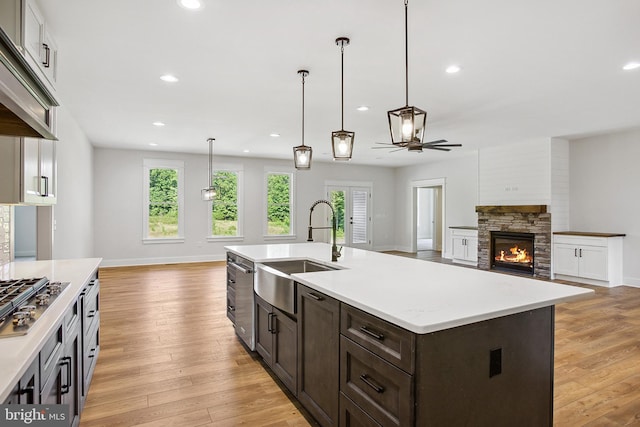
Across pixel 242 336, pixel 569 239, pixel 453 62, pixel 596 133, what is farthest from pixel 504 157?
pixel 242 336

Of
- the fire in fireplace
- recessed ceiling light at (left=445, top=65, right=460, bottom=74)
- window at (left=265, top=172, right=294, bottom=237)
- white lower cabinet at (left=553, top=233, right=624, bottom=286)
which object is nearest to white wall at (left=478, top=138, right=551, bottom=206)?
the fire in fireplace

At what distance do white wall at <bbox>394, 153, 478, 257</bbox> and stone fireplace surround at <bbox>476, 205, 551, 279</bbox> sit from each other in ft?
3.86

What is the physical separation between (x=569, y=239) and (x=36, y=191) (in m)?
7.47

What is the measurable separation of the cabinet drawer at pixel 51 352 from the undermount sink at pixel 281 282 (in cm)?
121

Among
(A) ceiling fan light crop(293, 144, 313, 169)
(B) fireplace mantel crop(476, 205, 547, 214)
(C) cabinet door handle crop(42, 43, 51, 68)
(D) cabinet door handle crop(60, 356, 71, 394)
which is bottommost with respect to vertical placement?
(D) cabinet door handle crop(60, 356, 71, 394)

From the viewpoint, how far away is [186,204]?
28.0ft

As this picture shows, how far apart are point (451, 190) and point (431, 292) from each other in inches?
318

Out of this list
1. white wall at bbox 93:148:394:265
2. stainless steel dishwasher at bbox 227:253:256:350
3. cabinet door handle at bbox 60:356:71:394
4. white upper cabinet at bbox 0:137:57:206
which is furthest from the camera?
white wall at bbox 93:148:394:265

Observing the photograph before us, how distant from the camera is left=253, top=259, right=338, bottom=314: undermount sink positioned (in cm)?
236

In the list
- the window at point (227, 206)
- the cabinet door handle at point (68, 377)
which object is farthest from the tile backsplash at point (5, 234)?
the window at point (227, 206)

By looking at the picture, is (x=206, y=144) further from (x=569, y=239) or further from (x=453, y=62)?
(x=569, y=239)

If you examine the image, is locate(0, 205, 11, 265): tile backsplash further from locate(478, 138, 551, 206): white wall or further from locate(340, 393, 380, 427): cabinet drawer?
locate(478, 138, 551, 206): white wall

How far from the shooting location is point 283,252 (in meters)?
3.43

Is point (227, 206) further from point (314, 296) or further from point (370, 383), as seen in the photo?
point (370, 383)
